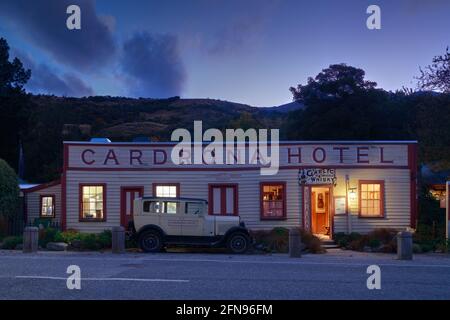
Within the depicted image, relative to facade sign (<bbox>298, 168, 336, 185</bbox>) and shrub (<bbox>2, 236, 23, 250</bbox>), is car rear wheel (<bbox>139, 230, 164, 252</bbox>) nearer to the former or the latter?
shrub (<bbox>2, 236, 23, 250</bbox>)

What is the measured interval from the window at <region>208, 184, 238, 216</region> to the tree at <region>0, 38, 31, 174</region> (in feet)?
100

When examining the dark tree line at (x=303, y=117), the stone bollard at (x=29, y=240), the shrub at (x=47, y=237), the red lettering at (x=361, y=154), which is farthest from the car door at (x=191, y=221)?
the dark tree line at (x=303, y=117)

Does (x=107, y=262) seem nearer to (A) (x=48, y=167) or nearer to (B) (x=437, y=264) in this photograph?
(B) (x=437, y=264)

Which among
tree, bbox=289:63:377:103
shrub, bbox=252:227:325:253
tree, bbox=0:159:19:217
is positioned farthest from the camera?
tree, bbox=289:63:377:103

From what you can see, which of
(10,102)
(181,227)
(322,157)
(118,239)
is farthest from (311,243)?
(10,102)

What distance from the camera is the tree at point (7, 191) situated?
27634 millimetres

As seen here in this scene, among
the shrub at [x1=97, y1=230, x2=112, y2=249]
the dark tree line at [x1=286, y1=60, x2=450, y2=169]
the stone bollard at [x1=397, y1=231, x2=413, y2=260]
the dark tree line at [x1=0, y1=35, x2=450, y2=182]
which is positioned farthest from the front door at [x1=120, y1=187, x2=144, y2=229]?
the dark tree line at [x1=286, y1=60, x2=450, y2=169]

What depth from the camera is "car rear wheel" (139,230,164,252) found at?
72.8ft

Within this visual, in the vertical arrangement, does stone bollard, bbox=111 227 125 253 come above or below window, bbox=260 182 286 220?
below

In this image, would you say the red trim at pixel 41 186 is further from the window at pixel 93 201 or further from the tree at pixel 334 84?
the tree at pixel 334 84

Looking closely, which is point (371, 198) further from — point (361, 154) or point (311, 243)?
point (311, 243)

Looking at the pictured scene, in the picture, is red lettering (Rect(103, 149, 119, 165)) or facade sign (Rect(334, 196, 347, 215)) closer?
facade sign (Rect(334, 196, 347, 215))

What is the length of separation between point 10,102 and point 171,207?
36512mm
